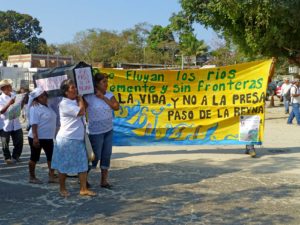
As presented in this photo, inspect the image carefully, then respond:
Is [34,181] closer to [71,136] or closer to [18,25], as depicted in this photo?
[71,136]

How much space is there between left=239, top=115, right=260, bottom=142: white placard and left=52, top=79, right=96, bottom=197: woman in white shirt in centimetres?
372

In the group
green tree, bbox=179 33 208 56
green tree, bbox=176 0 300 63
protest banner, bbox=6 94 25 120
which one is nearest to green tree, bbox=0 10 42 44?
green tree, bbox=179 33 208 56

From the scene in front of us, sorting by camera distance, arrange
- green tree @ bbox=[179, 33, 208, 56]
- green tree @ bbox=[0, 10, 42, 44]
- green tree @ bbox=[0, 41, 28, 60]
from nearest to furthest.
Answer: green tree @ bbox=[179, 33, 208, 56], green tree @ bbox=[0, 41, 28, 60], green tree @ bbox=[0, 10, 42, 44]

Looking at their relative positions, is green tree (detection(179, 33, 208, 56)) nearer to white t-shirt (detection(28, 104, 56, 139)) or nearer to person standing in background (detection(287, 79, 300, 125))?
person standing in background (detection(287, 79, 300, 125))

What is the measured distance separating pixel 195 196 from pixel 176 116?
3169mm

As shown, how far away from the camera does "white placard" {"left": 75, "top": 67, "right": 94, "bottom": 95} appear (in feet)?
19.4

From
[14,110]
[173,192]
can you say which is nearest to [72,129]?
[173,192]

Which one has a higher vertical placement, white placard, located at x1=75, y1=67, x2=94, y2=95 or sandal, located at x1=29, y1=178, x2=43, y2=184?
white placard, located at x1=75, y1=67, x2=94, y2=95

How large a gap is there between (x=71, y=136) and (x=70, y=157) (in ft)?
0.88

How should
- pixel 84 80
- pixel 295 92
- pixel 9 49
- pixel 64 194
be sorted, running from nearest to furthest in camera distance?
pixel 64 194 < pixel 84 80 < pixel 295 92 < pixel 9 49

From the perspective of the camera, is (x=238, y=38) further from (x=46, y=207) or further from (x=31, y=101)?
(x=46, y=207)

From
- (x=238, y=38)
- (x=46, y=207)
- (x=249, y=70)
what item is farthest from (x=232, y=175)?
(x=238, y=38)

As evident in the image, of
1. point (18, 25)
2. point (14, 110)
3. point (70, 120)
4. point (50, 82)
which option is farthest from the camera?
point (18, 25)

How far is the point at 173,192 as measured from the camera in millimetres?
5875
